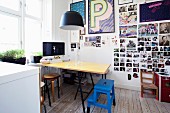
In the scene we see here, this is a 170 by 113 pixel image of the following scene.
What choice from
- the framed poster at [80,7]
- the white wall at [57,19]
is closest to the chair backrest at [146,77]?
the framed poster at [80,7]

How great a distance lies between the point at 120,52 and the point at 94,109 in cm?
175

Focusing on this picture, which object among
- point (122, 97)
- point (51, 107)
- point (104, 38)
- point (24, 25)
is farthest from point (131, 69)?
point (24, 25)

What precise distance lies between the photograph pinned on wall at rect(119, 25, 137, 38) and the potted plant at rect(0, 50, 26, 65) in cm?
254

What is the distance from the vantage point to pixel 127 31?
3.13 meters

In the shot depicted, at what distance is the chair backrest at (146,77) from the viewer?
289 cm

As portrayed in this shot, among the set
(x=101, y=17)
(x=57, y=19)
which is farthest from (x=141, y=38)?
(x=57, y=19)

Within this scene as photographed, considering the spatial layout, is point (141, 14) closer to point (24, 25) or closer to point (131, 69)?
point (131, 69)

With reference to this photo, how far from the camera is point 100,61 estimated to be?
3.54m

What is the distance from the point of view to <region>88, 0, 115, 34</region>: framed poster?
3.33m

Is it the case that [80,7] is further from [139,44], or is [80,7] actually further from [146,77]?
[146,77]

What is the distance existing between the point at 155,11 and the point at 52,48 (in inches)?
109

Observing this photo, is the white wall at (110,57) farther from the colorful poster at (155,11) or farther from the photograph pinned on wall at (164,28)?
the photograph pinned on wall at (164,28)

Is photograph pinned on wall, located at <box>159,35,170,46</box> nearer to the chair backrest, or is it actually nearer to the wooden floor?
the chair backrest

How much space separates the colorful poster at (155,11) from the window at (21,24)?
2.80m
